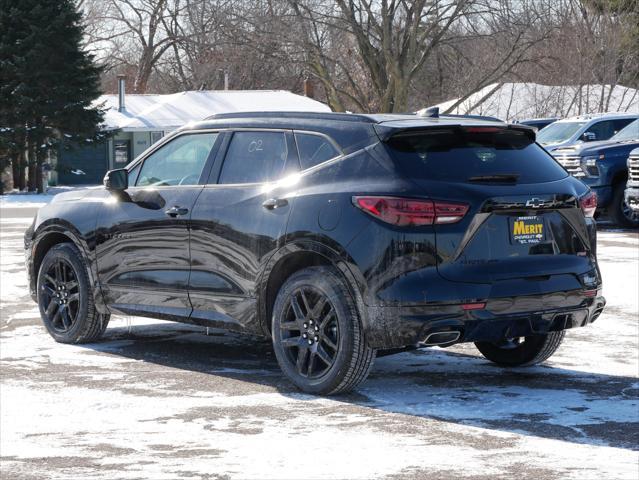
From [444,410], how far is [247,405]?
1182mm

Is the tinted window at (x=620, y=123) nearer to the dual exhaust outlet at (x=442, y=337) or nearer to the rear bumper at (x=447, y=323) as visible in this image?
the rear bumper at (x=447, y=323)

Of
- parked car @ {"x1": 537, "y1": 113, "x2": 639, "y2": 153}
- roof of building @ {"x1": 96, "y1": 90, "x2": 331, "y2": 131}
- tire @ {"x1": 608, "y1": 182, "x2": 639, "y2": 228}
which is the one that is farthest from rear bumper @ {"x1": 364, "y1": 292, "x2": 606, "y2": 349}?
roof of building @ {"x1": 96, "y1": 90, "x2": 331, "y2": 131}

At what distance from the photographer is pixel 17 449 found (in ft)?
21.9

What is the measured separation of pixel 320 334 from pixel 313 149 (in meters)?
1.23

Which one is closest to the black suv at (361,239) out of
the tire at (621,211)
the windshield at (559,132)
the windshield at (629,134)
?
the tire at (621,211)

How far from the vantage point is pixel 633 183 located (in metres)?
21.3

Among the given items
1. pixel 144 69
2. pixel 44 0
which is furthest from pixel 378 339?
pixel 144 69

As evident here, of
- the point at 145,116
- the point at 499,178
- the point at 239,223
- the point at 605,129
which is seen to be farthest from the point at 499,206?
the point at 145,116

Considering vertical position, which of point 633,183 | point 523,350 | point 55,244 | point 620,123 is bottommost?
point 523,350

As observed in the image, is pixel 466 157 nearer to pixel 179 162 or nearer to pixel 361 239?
pixel 361 239

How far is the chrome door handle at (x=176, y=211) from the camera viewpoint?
355 inches

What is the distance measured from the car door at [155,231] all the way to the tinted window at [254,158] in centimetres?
21

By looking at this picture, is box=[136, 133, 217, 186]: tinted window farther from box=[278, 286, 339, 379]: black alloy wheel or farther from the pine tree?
the pine tree

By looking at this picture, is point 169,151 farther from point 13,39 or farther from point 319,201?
point 13,39
